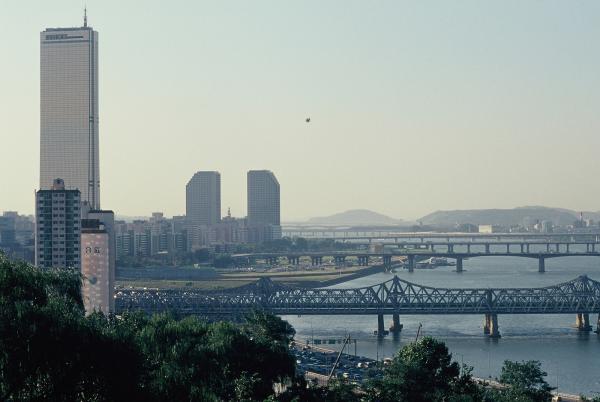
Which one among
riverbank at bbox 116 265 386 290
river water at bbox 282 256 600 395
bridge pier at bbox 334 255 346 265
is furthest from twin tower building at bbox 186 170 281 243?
river water at bbox 282 256 600 395

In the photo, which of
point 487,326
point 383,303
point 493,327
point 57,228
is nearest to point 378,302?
point 383,303

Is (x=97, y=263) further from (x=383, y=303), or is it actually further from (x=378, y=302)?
(x=383, y=303)

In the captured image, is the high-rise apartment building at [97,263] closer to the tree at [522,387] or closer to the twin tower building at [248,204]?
the tree at [522,387]

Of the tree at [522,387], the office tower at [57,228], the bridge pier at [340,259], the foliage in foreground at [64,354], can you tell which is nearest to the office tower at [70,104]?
the bridge pier at [340,259]

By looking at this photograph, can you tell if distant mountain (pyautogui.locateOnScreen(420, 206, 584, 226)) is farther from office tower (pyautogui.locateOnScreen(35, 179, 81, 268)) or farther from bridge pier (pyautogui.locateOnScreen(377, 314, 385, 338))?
office tower (pyautogui.locateOnScreen(35, 179, 81, 268))

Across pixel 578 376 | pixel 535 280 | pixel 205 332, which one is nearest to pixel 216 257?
pixel 535 280
